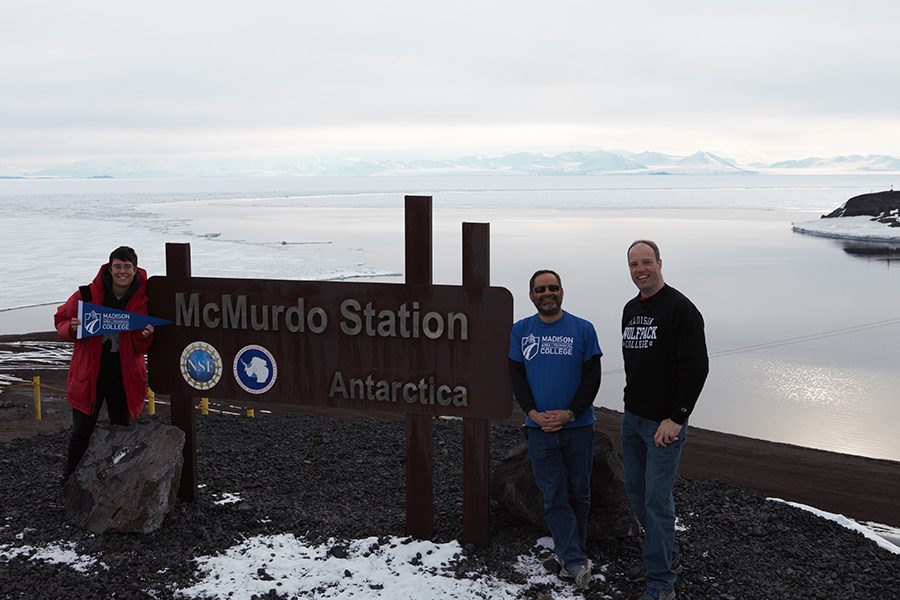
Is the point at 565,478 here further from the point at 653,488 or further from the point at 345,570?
the point at 345,570

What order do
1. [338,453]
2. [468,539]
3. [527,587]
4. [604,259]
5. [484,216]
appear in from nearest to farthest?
[527,587] → [468,539] → [338,453] → [604,259] → [484,216]

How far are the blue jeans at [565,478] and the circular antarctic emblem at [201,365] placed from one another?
2.40 meters

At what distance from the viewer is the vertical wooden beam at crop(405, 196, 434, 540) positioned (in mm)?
5613

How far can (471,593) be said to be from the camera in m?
4.98

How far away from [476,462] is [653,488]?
1.28 meters

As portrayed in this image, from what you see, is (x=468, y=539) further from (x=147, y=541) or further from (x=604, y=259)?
(x=604, y=259)

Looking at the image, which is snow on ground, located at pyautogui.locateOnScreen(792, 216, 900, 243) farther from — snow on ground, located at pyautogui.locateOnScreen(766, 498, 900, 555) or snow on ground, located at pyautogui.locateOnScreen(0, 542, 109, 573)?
snow on ground, located at pyautogui.locateOnScreen(0, 542, 109, 573)

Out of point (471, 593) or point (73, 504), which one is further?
point (73, 504)

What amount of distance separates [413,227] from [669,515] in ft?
7.79

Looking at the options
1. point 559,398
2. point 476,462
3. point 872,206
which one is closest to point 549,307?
point 559,398

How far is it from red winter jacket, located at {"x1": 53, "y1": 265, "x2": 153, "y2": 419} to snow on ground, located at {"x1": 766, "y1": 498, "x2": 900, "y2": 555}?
5.13 meters

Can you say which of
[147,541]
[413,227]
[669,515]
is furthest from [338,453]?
[669,515]

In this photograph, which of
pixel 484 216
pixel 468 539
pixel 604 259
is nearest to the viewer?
pixel 468 539

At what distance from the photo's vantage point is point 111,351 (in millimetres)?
5820
